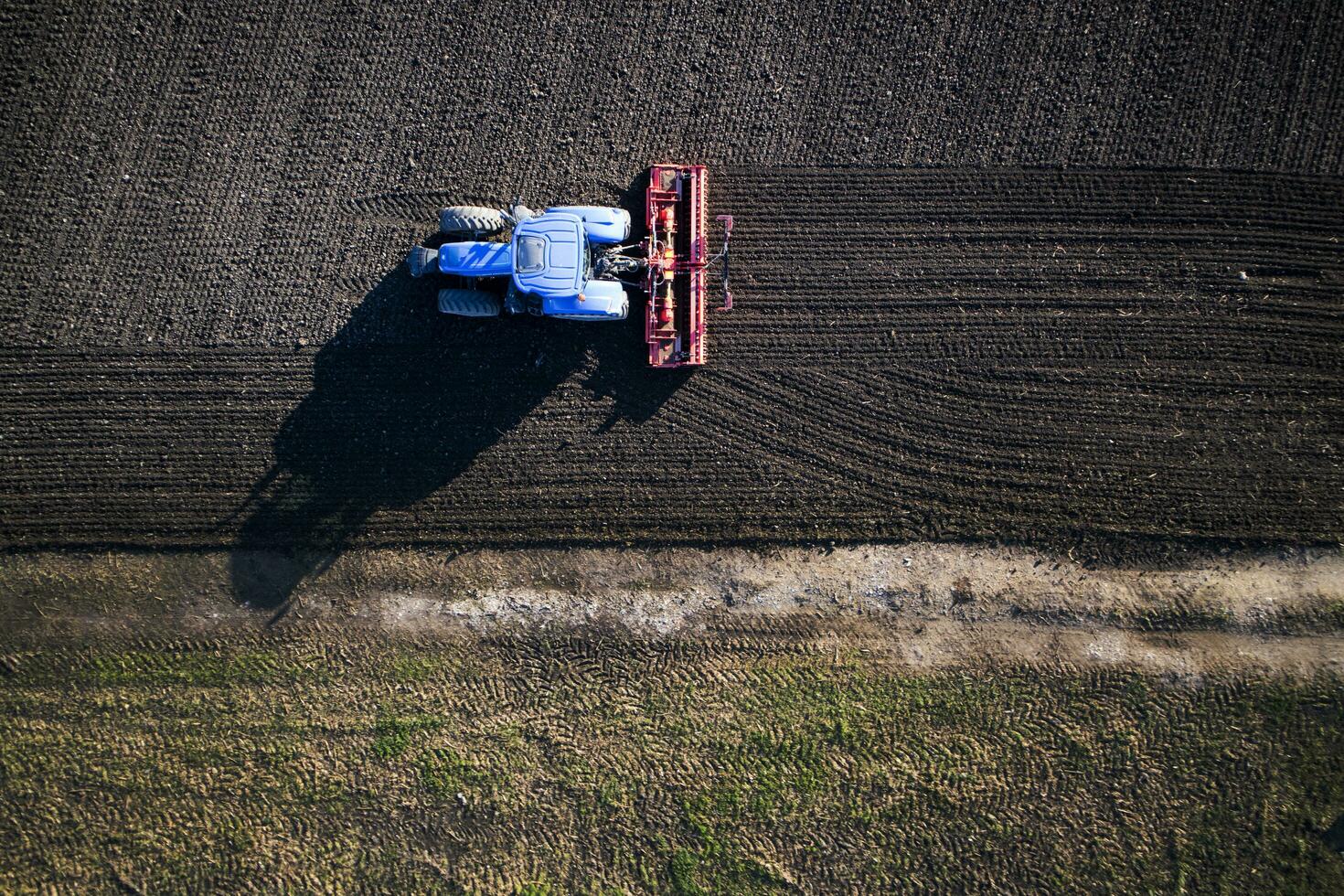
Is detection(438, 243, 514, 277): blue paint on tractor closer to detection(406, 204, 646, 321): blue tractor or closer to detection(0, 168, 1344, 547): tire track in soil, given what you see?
detection(406, 204, 646, 321): blue tractor

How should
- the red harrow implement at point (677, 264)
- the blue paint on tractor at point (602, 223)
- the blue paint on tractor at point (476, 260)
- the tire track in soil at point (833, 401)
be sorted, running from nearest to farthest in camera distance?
the blue paint on tractor at point (476, 260)
the blue paint on tractor at point (602, 223)
the red harrow implement at point (677, 264)
the tire track in soil at point (833, 401)

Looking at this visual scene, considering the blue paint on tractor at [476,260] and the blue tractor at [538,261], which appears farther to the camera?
the blue paint on tractor at [476,260]

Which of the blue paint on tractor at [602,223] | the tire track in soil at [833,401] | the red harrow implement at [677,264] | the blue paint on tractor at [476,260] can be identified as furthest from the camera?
the tire track in soil at [833,401]

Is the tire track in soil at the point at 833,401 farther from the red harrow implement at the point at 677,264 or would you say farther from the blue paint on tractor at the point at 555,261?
the blue paint on tractor at the point at 555,261

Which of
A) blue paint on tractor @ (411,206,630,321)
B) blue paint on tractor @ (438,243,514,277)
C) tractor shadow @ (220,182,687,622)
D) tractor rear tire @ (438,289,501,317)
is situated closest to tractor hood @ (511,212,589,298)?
blue paint on tractor @ (411,206,630,321)

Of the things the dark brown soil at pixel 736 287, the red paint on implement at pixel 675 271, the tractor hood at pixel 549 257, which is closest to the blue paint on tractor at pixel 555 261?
the tractor hood at pixel 549 257

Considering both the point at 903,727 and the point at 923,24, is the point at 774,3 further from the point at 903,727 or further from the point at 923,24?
the point at 903,727

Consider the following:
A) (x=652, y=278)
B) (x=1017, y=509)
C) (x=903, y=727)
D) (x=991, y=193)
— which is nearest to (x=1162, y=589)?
(x=1017, y=509)
